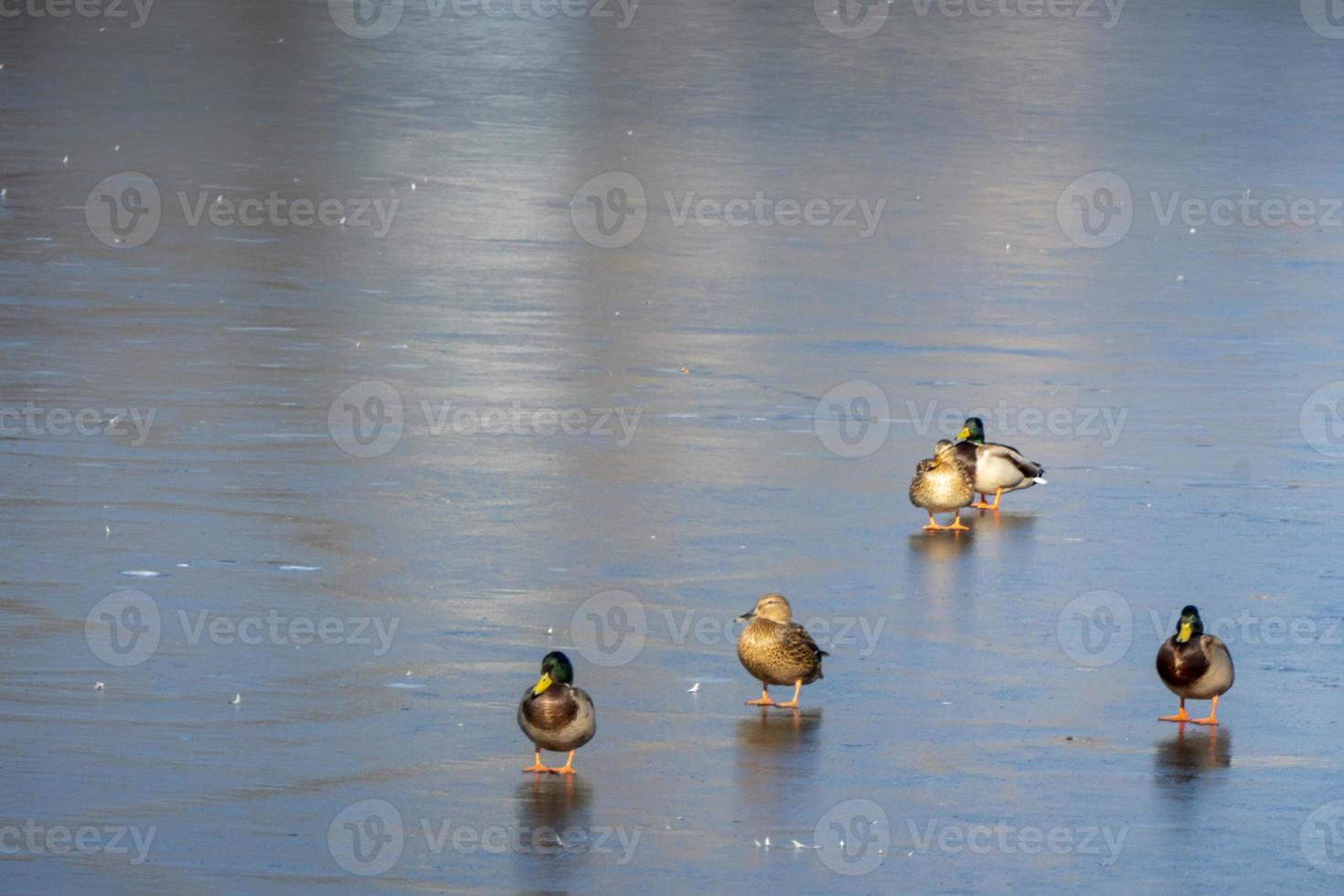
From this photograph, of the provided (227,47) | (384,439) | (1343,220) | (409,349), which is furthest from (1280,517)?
(227,47)

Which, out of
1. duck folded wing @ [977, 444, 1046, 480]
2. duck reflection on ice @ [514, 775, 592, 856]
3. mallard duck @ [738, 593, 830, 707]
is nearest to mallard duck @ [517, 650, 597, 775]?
duck reflection on ice @ [514, 775, 592, 856]

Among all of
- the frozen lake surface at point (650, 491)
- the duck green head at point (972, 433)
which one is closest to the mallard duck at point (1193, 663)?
the frozen lake surface at point (650, 491)

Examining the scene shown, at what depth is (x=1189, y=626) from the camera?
957 centimetres

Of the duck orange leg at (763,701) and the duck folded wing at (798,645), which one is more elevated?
the duck folded wing at (798,645)

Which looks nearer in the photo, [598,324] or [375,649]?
[375,649]

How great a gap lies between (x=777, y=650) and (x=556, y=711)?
124 cm

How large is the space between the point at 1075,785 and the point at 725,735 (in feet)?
4.54

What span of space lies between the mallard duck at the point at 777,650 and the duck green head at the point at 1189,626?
1.44 m

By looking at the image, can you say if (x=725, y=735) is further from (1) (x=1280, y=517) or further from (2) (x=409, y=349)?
(2) (x=409, y=349)

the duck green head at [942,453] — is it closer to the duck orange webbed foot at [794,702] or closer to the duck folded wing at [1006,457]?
the duck folded wing at [1006,457]

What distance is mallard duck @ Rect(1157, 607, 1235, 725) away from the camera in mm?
9562

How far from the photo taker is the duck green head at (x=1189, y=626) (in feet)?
31.4

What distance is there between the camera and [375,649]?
33.7 feet

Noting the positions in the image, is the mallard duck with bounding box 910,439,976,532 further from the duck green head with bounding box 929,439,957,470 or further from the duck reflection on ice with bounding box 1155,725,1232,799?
the duck reflection on ice with bounding box 1155,725,1232,799
